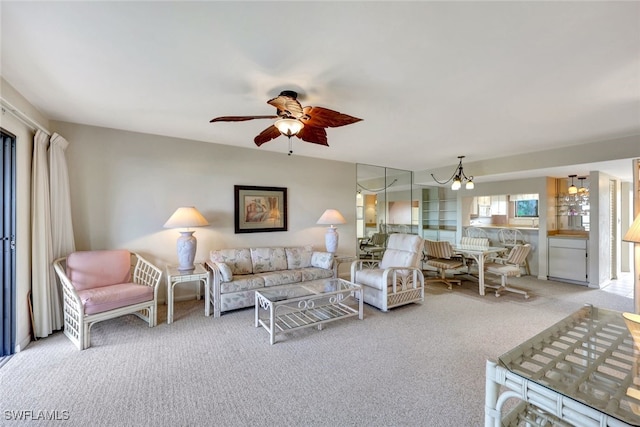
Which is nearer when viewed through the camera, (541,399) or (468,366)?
(541,399)

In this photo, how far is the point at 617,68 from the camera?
80.9 inches

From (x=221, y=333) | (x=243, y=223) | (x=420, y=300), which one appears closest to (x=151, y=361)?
(x=221, y=333)

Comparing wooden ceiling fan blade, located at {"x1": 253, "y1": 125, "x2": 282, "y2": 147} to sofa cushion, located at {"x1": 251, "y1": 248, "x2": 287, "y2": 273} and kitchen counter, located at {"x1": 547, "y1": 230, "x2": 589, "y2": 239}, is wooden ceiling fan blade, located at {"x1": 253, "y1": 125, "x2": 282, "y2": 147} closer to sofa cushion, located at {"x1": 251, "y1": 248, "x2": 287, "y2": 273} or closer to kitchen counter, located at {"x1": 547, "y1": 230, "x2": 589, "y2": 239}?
sofa cushion, located at {"x1": 251, "y1": 248, "x2": 287, "y2": 273}

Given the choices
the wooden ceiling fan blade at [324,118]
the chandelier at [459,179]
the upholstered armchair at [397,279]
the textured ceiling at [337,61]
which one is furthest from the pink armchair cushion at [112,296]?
the chandelier at [459,179]

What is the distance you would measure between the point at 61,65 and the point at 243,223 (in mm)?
2835

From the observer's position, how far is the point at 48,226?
2850 mm

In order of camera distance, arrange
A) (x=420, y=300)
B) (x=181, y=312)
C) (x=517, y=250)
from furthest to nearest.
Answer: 1. (x=517, y=250)
2. (x=420, y=300)
3. (x=181, y=312)

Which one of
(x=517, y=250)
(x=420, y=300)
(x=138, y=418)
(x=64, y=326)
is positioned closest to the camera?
(x=138, y=418)

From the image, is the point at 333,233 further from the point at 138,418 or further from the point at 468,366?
the point at 138,418

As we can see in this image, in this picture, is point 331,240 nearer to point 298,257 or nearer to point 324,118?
point 298,257

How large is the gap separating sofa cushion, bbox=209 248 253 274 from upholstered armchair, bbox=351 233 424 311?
1.59 metres

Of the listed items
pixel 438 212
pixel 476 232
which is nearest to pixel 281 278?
pixel 476 232

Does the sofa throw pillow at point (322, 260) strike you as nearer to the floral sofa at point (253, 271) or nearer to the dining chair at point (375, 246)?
the floral sofa at point (253, 271)

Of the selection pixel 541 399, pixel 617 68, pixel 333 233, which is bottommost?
pixel 541 399
